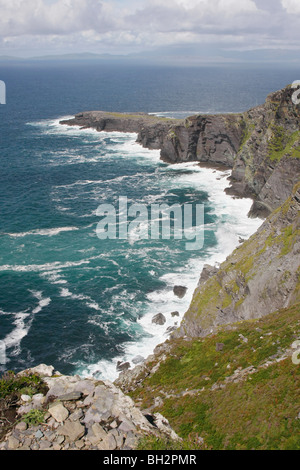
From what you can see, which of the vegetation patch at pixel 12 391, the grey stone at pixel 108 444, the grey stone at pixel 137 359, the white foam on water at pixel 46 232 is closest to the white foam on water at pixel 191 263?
the grey stone at pixel 137 359

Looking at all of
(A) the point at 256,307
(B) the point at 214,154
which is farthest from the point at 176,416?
(B) the point at 214,154

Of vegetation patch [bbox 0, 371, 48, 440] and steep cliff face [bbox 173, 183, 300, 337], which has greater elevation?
vegetation patch [bbox 0, 371, 48, 440]

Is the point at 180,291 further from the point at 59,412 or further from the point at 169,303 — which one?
the point at 59,412

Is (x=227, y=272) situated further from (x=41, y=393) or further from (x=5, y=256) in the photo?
(x=5, y=256)

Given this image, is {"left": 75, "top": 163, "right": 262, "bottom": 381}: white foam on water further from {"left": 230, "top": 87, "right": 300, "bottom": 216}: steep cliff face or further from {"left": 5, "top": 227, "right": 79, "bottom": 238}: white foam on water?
{"left": 5, "top": 227, "right": 79, "bottom": 238}: white foam on water

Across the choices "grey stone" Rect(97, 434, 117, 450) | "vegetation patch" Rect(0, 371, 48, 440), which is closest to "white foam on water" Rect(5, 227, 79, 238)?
"vegetation patch" Rect(0, 371, 48, 440)

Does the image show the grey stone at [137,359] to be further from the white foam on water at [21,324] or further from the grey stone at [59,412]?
the grey stone at [59,412]
